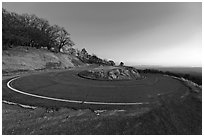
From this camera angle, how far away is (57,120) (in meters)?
5.79

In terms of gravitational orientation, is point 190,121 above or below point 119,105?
below

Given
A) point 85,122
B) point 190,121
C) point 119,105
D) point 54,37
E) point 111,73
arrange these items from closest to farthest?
point 85,122
point 190,121
point 119,105
point 111,73
point 54,37

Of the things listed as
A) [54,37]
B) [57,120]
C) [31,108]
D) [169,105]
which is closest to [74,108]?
[57,120]

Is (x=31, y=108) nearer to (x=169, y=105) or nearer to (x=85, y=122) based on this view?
(x=85, y=122)

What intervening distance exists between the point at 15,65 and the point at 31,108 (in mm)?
22678

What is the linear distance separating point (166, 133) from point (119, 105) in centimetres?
283

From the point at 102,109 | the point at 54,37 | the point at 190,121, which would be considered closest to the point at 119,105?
the point at 102,109

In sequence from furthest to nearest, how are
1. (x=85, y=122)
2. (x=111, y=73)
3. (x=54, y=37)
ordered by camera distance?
(x=54, y=37), (x=111, y=73), (x=85, y=122)

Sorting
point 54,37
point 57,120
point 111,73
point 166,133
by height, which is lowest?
point 166,133

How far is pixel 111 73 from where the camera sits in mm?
18188

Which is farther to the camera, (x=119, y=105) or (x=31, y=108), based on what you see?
(x=119, y=105)

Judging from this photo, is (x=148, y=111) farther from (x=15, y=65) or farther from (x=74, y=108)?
(x=15, y=65)

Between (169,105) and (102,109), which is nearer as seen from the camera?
(102,109)

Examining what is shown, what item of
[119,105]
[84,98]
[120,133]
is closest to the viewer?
[120,133]
